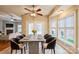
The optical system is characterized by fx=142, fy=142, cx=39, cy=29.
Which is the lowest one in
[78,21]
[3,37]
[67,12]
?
[3,37]

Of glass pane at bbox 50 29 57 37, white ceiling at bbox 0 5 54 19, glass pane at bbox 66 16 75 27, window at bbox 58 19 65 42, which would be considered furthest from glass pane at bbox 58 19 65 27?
white ceiling at bbox 0 5 54 19

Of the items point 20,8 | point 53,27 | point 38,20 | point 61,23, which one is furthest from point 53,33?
point 20,8

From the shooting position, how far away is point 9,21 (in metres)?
12.2

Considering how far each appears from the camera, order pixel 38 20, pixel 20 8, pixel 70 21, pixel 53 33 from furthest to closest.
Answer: pixel 38 20, pixel 53 33, pixel 20 8, pixel 70 21

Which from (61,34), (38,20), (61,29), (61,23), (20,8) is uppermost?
(20,8)

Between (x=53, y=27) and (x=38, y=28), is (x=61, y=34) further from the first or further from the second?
(x=38, y=28)

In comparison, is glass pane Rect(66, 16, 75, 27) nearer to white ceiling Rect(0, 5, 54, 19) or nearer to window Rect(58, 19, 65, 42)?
window Rect(58, 19, 65, 42)

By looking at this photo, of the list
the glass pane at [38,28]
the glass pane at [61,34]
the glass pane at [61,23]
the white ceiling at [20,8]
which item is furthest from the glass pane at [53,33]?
the white ceiling at [20,8]

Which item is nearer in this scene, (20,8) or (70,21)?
(70,21)

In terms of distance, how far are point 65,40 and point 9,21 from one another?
7.10 meters
